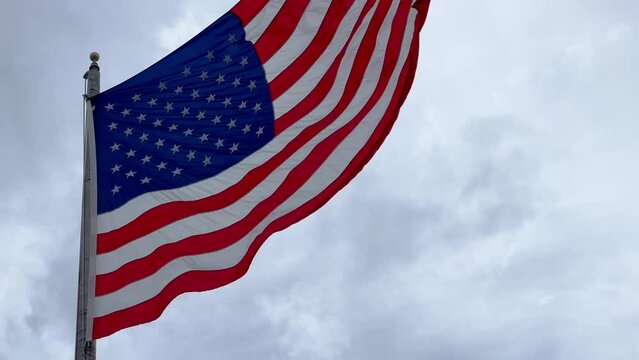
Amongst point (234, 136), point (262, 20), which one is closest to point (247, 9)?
point (262, 20)

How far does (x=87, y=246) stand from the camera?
45.1ft

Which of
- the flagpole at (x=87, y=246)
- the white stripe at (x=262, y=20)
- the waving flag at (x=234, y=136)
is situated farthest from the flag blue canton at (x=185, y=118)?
the flagpole at (x=87, y=246)

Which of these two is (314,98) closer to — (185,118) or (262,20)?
(262,20)

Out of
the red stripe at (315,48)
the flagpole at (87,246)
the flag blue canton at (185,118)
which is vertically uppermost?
the red stripe at (315,48)

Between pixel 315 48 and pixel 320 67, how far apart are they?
12.6 inches

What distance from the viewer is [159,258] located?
14.1 metres

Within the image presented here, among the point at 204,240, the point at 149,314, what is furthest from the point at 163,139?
the point at 149,314

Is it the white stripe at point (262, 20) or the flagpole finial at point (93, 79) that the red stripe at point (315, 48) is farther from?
the flagpole finial at point (93, 79)

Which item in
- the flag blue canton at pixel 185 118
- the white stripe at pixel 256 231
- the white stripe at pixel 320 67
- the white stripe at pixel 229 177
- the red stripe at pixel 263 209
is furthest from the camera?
the white stripe at pixel 320 67

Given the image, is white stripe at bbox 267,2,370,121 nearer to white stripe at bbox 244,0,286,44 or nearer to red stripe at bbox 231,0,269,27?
white stripe at bbox 244,0,286,44

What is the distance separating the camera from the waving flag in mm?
14219

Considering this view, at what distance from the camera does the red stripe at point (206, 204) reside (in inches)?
558

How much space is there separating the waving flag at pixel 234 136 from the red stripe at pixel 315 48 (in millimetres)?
22

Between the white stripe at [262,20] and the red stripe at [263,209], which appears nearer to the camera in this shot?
the red stripe at [263,209]
